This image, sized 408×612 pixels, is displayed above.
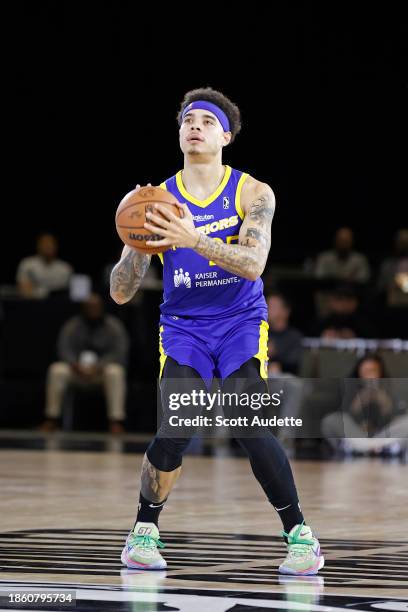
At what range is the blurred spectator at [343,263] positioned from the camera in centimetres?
1614

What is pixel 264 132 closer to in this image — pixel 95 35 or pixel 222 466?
pixel 95 35

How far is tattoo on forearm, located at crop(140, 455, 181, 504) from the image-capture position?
17.5ft

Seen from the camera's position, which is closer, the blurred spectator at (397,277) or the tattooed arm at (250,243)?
the tattooed arm at (250,243)

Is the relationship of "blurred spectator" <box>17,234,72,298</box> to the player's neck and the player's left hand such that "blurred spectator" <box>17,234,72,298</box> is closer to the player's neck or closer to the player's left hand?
the player's neck

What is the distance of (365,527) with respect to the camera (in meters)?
6.86

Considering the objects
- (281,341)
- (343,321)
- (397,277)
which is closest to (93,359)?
(281,341)

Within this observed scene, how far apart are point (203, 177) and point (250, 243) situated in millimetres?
406

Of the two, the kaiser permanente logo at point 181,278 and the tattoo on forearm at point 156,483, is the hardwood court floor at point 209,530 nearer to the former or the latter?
the tattoo on forearm at point 156,483

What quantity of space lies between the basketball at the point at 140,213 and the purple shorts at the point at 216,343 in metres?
0.39

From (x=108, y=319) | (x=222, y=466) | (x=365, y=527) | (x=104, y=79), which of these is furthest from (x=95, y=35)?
Answer: (x=365, y=527)

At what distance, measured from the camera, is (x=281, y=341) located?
13.3 m

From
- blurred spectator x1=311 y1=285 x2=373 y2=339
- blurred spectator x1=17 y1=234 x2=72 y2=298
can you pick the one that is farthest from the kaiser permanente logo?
blurred spectator x1=17 y1=234 x2=72 y2=298

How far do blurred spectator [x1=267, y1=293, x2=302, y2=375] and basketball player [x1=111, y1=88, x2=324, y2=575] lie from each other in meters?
7.70

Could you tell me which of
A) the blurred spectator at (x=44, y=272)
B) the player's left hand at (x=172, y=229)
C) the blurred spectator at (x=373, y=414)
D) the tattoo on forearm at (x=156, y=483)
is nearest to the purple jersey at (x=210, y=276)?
the player's left hand at (x=172, y=229)
